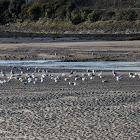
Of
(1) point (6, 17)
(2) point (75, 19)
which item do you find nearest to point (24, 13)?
(1) point (6, 17)

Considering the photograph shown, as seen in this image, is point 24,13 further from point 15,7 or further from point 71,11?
point 71,11

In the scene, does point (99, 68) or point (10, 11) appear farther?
point (10, 11)

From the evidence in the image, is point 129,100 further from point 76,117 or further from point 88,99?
point 76,117

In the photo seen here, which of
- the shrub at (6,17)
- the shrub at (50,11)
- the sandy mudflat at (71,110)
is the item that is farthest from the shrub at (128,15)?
the sandy mudflat at (71,110)

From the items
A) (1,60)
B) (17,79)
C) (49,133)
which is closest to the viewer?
(49,133)

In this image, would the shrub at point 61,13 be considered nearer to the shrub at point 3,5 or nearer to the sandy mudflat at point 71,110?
the shrub at point 3,5

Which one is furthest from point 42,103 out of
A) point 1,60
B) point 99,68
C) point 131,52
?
point 131,52
